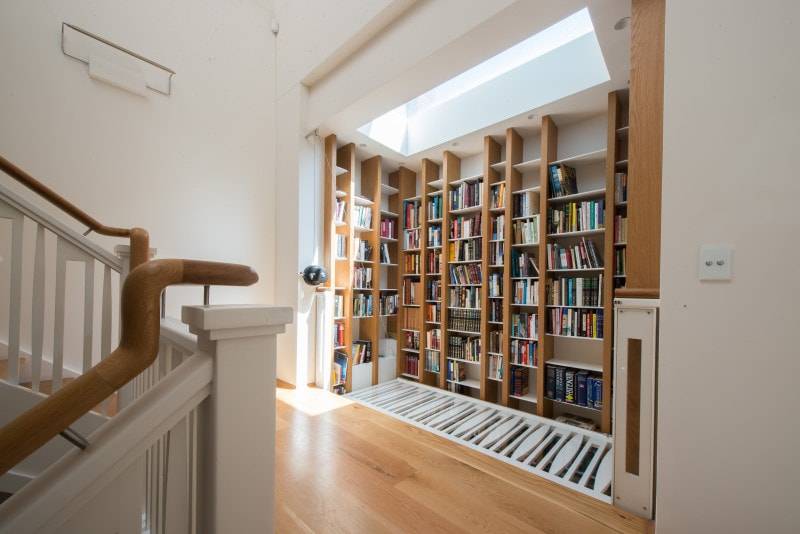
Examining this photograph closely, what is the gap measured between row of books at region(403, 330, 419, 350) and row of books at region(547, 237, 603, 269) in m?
1.75

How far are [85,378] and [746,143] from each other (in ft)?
5.71

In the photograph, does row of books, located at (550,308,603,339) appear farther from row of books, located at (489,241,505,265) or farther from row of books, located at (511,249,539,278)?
row of books, located at (489,241,505,265)

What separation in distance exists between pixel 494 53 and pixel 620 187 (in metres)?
1.44

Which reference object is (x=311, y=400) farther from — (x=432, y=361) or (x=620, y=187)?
(x=620, y=187)

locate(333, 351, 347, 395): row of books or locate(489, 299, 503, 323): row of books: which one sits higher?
locate(489, 299, 503, 323): row of books

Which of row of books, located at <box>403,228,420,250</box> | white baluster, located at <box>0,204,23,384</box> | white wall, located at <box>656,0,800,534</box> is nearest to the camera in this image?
white wall, located at <box>656,0,800,534</box>

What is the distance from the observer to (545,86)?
8.93ft

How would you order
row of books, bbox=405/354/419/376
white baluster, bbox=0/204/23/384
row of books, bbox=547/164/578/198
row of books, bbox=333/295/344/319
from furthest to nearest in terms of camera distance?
row of books, bbox=405/354/419/376
row of books, bbox=333/295/344/319
row of books, bbox=547/164/578/198
white baluster, bbox=0/204/23/384

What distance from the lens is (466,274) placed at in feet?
11.4

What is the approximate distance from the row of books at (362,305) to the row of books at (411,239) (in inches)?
32.0

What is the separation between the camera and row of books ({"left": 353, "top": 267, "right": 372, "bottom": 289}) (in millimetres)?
3562

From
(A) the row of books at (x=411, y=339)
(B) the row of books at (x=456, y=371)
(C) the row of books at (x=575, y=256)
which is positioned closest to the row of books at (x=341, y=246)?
(A) the row of books at (x=411, y=339)

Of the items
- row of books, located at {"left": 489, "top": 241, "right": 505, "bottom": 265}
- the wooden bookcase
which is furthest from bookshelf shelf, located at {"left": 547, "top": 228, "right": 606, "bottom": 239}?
row of books, located at {"left": 489, "top": 241, "right": 505, "bottom": 265}

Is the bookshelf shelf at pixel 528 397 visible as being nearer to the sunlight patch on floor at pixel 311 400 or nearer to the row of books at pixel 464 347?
the row of books at pixel 464 347
